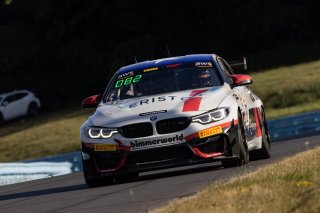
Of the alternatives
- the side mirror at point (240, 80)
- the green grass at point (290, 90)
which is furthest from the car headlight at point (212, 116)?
the green grass at point (290, 90)

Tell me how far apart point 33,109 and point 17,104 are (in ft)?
3.54

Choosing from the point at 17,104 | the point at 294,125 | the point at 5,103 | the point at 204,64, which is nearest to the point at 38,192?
the point at 204,64

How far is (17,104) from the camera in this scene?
47.8 metres

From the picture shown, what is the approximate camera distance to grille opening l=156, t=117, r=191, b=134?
1286 centimetres

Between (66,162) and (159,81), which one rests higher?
(159,81)

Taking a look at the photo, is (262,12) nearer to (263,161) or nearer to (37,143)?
(37,143)

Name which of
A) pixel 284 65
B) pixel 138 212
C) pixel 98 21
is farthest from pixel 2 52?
pixel 138 212

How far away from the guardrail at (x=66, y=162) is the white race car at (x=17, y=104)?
20.1 m

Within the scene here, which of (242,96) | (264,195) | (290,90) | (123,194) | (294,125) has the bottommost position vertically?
(290,90)

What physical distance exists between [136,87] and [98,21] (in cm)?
3982

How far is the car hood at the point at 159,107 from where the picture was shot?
42.3 ft

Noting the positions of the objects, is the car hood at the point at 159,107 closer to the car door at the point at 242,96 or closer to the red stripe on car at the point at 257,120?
the car door at the point at 242,96

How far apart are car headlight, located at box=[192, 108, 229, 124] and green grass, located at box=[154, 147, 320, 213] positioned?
2.14 m

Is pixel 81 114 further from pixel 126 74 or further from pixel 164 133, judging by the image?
pixel 164 133
